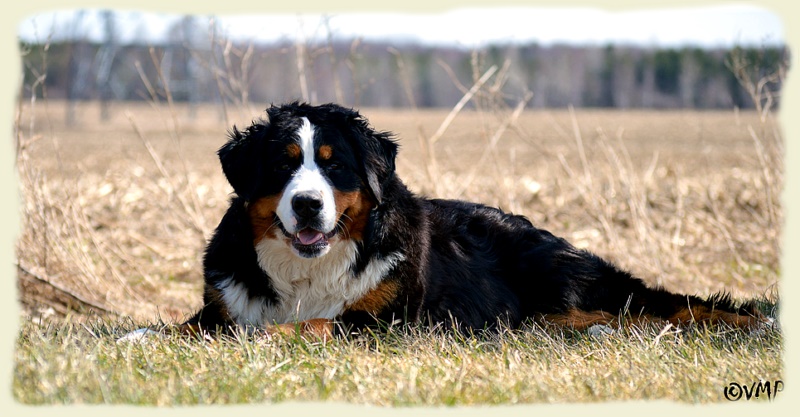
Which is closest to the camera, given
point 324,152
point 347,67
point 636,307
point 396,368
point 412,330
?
point 396,368

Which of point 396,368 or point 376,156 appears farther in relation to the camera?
point 376,156

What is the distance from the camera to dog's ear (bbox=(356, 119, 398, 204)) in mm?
5098

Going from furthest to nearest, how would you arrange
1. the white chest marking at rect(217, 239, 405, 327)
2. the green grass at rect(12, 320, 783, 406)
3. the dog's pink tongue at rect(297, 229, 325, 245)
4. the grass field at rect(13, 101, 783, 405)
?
the white chest marking at rect(217, 239, 405, 327)
the dog's pink tongue at rect(297, 229, 325, 245)
the grass field at rect(13, 101, 783, 405)
the green grass at rect(12, 320, 783, 406)

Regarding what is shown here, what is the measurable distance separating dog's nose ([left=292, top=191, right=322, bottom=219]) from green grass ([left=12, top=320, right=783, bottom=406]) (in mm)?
722

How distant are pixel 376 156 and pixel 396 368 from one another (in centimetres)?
133

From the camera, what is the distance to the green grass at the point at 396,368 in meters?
4.16

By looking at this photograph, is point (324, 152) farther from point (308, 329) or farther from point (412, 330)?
point (412, 330)

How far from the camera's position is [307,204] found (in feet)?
15.5

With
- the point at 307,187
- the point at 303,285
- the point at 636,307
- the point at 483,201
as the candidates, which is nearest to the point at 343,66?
the point at 483,201

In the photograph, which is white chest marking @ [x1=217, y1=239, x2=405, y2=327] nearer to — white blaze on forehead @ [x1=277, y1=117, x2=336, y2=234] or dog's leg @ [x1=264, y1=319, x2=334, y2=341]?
dog's leg @ [x1=264, y1=319, x2=334, y2=341]

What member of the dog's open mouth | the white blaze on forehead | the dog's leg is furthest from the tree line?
the dog's leg

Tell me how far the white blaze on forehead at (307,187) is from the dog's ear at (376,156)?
1.05 feet

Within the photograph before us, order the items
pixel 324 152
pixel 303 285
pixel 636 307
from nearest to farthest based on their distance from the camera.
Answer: pixel 324 152 < pixel 303 285 < pixel 636 307

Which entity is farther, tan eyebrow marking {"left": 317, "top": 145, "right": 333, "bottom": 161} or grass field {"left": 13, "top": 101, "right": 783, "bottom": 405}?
tan eyebrow marking {"left": 317, "top": 145, "right": 333, "bottom": 161}
